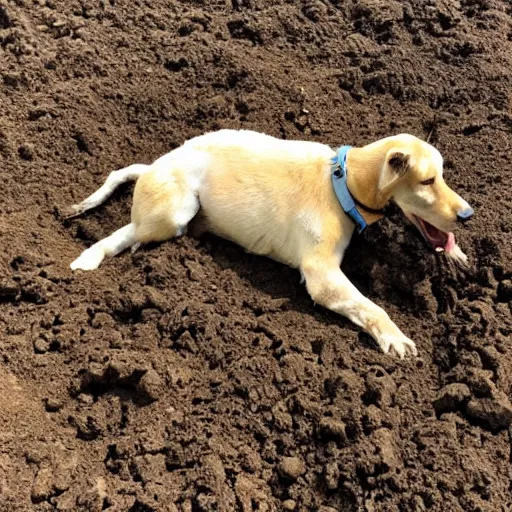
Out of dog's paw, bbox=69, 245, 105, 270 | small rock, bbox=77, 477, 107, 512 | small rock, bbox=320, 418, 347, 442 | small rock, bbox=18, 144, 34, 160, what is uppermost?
small rock, bbox=18, 144, 34, 160

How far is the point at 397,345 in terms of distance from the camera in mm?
4148

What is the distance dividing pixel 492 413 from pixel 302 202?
191 centimetres

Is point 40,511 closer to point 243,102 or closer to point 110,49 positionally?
point 243,102

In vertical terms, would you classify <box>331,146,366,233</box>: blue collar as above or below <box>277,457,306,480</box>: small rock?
above

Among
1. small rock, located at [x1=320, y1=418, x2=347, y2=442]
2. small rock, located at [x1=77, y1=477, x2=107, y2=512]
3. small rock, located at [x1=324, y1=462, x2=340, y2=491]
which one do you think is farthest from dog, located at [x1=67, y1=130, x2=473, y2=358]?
small rock, located at [x1=77, y1=477, x2=107, y2=512]

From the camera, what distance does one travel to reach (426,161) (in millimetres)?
4379

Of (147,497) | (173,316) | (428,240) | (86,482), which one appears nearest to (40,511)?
(86,482)

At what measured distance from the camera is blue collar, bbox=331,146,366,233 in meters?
4.56

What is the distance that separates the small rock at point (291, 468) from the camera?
3.53 m

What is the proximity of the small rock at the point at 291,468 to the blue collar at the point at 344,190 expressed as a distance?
5.94 ft

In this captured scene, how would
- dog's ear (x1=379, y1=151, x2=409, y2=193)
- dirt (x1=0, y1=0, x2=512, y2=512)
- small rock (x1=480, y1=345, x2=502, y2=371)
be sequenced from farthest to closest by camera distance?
dog's ear (x1=379, y1=151, x2=409, y2=193)
small rock (x1=480, y1=345, x2=502, y2=371)
dirt (x1=0, y1=0, x2=512, y2=512)

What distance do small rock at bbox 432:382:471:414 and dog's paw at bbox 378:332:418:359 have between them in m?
0.35

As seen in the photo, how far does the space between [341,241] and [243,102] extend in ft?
6.95

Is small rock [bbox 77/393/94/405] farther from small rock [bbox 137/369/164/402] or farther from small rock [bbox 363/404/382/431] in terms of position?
small rock [bbox 363/404/382/431]
